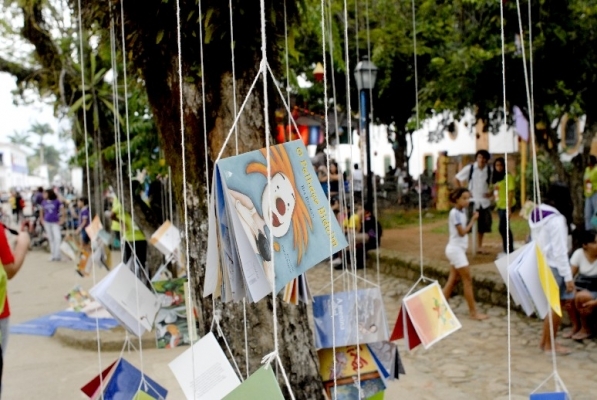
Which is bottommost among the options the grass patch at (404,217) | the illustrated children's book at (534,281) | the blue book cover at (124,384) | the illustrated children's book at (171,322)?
the grass patch at (404,217)

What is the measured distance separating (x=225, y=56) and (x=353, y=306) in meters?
1.22

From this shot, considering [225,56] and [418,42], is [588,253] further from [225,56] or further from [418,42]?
[418,42]

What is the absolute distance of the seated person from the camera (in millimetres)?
4969

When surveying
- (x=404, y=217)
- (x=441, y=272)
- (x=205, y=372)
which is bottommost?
(x=404, y=217)

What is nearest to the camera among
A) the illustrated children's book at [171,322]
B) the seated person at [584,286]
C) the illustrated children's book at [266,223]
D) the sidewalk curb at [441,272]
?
the illustrated children's book at [266,223]

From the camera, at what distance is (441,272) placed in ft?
24.1

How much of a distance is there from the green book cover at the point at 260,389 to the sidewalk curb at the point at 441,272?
17.3 feet

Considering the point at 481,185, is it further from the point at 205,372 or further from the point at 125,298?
the point at 205,372

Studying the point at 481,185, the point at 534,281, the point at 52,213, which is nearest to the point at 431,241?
the point at 481,185

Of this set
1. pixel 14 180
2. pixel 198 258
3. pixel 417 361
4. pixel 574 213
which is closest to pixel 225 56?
pixel 198 258

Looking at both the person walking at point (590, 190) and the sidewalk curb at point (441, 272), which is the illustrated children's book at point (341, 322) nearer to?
the sidewalk curb at point (441, 272)

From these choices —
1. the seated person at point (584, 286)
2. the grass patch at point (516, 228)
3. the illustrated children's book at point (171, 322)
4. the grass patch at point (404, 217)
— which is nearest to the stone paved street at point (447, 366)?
the seated person at point (584, 286)

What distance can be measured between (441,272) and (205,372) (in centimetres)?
572

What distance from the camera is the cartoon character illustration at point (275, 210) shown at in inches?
64.6
